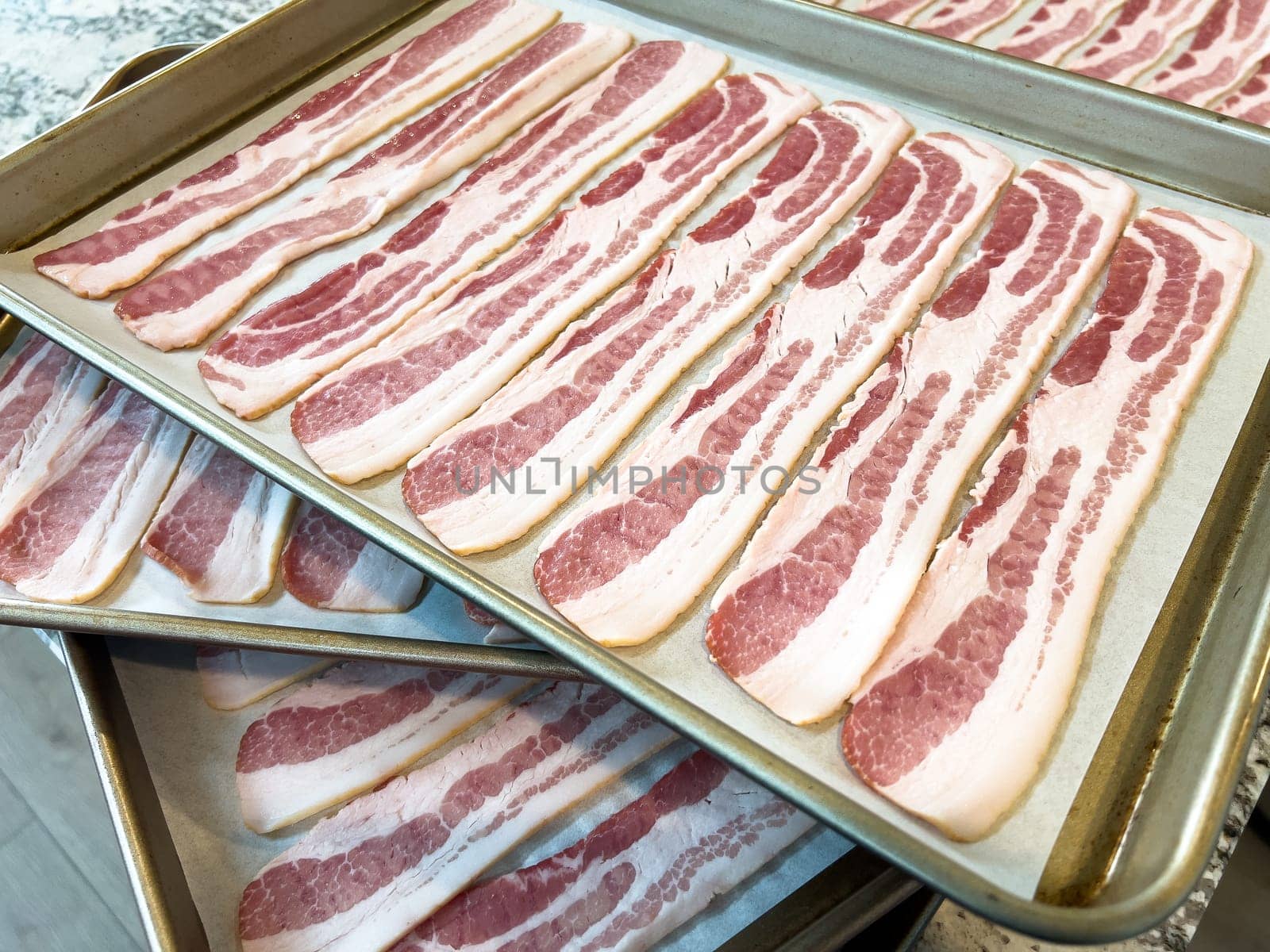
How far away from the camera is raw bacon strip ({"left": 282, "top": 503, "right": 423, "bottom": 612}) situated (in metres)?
1.50

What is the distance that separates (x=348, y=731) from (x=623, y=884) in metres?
0.54

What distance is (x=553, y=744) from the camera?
148 centimetres

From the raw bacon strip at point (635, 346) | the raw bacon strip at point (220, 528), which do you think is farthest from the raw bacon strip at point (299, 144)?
the raw bacon strip at point (635, 346)

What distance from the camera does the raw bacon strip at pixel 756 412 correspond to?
4.33 feet

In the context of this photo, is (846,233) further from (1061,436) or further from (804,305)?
(1061,436)

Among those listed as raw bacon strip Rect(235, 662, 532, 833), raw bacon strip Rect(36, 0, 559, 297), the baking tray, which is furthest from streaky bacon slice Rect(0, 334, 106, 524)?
raw bacon strip Rect(235, 662, 532, 833)

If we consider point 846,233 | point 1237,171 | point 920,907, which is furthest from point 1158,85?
point 920,907

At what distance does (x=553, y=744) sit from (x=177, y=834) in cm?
59

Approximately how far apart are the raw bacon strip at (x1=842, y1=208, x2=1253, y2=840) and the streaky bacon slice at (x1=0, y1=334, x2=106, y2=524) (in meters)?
1.59

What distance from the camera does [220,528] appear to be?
5.17 ft

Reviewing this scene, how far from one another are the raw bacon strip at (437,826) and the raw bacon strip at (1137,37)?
1.99 meters

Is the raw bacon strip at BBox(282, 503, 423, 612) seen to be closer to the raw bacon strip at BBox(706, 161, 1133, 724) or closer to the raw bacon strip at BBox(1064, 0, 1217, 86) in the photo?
the raw bacon strip at BBox(706, 161, 1133, 724)

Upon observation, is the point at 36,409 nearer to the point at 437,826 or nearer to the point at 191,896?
the point at 191,896

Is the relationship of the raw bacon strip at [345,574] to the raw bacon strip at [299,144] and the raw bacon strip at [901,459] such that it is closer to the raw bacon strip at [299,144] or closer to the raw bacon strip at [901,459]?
the raw bacon strip at [901,459]
